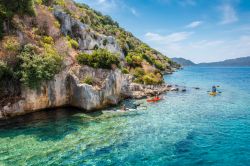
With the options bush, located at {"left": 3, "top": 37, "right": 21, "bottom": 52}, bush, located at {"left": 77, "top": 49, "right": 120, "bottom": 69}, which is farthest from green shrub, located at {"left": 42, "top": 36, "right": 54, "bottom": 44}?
bush, located at {"left": 3, "top": 37, "right": 21, "bottom": 52}

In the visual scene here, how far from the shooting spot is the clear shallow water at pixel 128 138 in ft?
62.1

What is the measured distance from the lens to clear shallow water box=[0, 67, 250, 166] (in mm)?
18922

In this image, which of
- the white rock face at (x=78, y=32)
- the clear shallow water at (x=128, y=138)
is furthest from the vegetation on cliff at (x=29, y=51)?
the white rock face at (x=78, y=32)

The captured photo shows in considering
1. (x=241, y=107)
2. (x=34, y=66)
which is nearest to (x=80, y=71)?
(x=34, y=66)

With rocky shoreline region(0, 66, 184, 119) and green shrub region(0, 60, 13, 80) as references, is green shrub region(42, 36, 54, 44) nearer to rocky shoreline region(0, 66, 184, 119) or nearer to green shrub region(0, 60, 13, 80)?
rocky shoreline region(0, 66, 184, 119)

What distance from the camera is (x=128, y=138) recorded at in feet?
77.6

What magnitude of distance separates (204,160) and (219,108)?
Result: 70.3 ft

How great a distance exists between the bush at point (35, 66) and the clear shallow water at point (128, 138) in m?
5.60

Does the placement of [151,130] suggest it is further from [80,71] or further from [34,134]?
[80,71]

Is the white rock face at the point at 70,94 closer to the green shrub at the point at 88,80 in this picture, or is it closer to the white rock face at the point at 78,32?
the green shrub at the point at 88,80

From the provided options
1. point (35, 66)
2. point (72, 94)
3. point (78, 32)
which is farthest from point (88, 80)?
point (78, 32)

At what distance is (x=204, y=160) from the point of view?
18.7 metres

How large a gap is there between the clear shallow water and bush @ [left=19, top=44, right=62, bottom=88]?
5599 mm

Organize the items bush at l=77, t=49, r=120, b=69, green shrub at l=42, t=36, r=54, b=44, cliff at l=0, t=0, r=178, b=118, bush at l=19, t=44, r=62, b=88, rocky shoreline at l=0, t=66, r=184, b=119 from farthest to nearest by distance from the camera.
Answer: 1. bush at l=77, t=49, r=120, b=69
2. green shrub at l=42, t=36, r=54, b=44
3. rocky shoreline at l=0, t=66, r=184, b=119
4. cliff at l=0, t=0, r=178, b=118
5. bush at l=19, t=44, r=62, b=88
